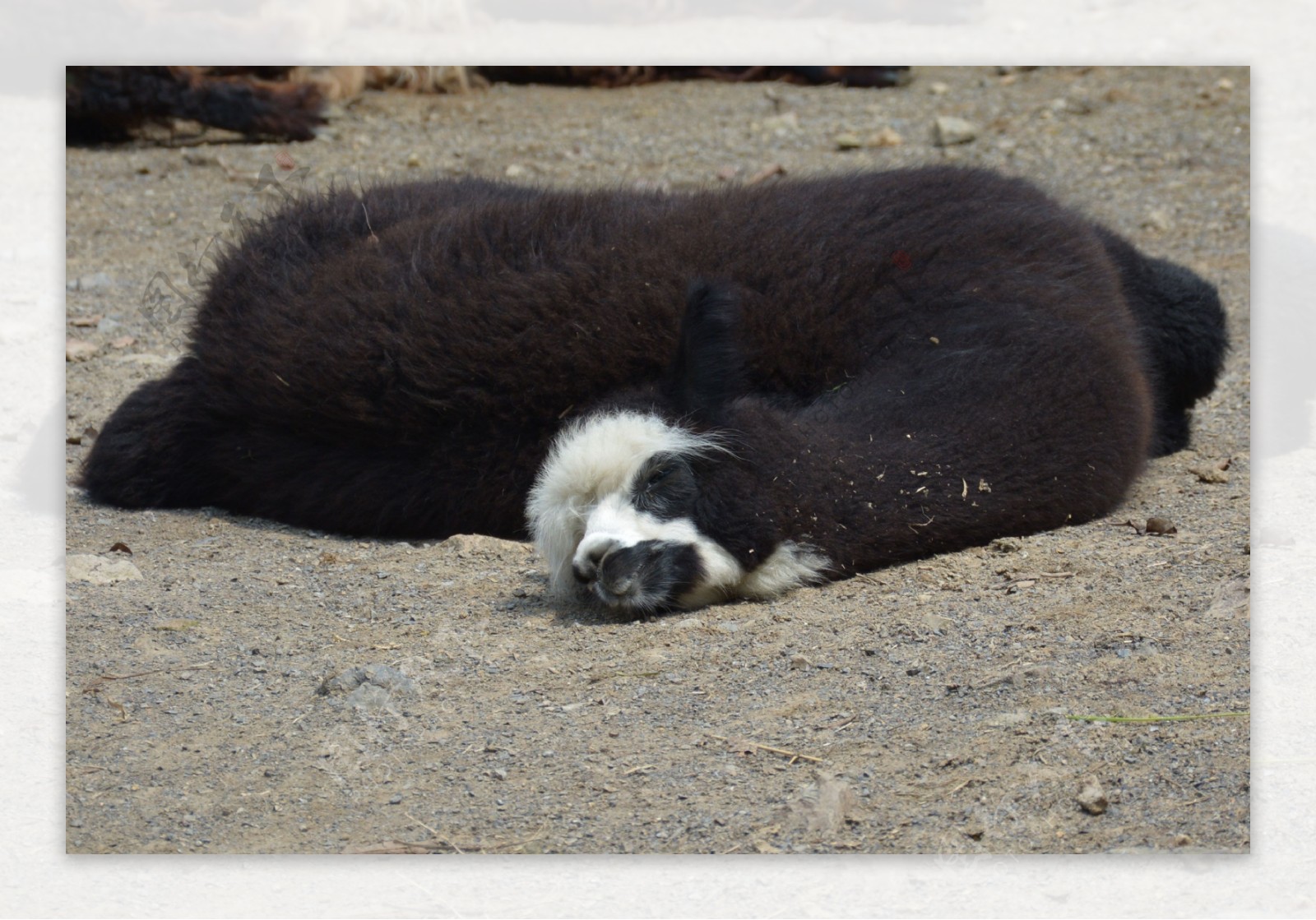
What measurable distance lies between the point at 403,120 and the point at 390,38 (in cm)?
298

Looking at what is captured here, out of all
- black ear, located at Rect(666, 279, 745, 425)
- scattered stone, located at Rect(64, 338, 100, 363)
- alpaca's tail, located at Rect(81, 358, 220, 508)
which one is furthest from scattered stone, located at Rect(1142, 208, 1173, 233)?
scattered stone, located at Rect(64, 338, 100, 363)

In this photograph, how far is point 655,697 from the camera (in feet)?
10.9

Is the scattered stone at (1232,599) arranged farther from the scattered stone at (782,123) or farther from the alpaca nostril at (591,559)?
the scattered stone at (782,123)

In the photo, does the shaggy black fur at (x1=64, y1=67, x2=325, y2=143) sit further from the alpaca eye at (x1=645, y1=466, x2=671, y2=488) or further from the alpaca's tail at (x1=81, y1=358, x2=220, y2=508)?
the alpaca eye at (x1=645, y1=466, x2=671, y2=488)

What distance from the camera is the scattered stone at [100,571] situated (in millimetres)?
4074

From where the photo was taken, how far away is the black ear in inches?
148

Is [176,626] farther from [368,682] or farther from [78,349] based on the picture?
[78,349]

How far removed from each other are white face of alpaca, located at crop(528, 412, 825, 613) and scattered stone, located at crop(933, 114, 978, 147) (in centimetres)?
528

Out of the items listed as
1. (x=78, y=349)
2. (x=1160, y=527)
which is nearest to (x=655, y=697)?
(x=1160, y=527)

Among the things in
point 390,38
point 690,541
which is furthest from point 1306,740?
point 390,38

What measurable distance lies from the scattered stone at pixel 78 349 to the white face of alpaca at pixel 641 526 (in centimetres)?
339

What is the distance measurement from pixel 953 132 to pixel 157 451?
531 centimetres

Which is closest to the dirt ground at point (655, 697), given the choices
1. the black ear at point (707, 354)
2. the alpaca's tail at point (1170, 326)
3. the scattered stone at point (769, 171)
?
the alpaca's tail at point (1170, 326)

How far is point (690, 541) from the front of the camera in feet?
12.1
